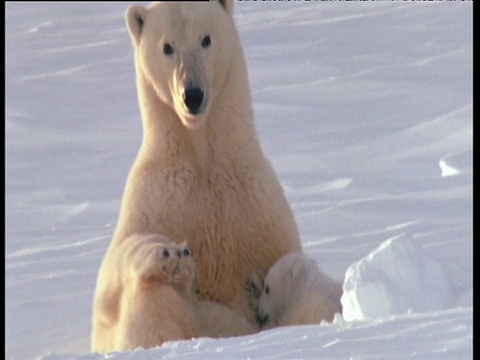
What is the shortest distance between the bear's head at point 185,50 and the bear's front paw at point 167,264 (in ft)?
1.15

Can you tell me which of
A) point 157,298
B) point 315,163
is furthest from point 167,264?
point 315,163

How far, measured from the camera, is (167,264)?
163 inches

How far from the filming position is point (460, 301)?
388 cm

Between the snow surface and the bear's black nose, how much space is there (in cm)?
45

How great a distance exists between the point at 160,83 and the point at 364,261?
746mm

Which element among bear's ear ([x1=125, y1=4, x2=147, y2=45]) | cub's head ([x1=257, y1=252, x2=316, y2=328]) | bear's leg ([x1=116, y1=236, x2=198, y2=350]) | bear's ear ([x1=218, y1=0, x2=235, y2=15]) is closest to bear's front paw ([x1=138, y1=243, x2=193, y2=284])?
bear's leg ([x1=116, y1=236, x2=198, y2=350])

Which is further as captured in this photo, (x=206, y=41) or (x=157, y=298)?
(x=157, y=298)

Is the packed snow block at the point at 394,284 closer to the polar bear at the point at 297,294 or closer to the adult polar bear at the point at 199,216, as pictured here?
the polar bear at the point at 297,294

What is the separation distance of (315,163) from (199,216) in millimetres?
3604

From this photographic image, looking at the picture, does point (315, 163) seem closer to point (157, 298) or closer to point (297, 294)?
point (297, 294)

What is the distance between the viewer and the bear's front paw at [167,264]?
13.6 ft

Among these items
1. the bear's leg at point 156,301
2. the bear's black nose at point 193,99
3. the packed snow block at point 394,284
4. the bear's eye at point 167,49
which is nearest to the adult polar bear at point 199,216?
the bear's leg at point 156,301

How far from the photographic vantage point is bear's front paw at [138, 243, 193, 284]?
4.13 meters
